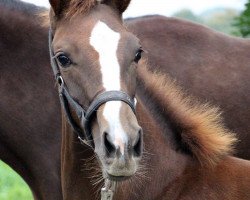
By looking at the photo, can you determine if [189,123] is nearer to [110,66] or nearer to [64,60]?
[110,66]

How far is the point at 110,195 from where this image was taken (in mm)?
3438

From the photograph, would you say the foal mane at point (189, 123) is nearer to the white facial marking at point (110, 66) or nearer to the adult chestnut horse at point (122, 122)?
the adult chestnut horse at point (122, 122)

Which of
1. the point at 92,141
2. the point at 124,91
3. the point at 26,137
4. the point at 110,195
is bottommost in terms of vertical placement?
the point at 26,137

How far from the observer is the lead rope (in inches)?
135

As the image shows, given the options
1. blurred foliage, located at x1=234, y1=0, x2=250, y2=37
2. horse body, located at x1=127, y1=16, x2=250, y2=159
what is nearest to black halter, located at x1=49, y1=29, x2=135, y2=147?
horse body, located at x1=127, y1=16, x2=250, y2=159

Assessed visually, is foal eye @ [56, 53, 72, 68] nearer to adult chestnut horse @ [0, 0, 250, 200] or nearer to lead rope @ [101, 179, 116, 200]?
lead rope @ [101, 179, 116, 200]

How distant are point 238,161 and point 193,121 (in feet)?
1.08

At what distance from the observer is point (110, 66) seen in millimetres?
3344

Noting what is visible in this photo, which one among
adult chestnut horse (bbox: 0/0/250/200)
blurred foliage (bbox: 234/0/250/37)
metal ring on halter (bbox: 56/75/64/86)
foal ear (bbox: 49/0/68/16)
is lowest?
adult chestnut horse (bbox: 0/0/250/200)

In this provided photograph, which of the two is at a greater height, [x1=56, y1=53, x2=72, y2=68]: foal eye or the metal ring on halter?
[x1=56, y1=53, x2=72, y2=68]: foal eye

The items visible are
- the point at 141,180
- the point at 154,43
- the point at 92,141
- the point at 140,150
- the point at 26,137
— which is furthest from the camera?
the point at 154,43

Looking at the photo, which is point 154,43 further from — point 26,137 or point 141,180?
point 141,180

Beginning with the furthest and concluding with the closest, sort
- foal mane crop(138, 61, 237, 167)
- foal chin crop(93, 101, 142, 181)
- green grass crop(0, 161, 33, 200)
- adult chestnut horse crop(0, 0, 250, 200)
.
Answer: green grass crop(0, 161, 33, 200), adult chestnut horse crop(0, 0, 250, 200), foal mane crop(138, 61, 237, 167), foal chin crop(93, 101, 142, 181)

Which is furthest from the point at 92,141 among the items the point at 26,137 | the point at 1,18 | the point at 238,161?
the point at 1,18
